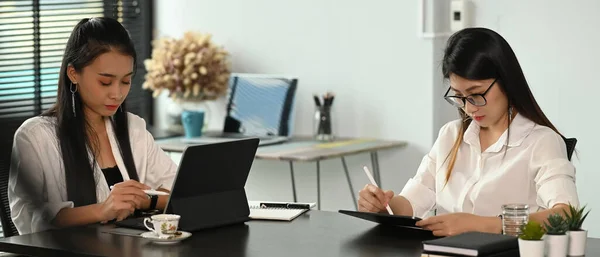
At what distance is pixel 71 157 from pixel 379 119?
2093mm

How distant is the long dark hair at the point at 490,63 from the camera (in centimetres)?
282

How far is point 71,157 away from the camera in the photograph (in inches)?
120

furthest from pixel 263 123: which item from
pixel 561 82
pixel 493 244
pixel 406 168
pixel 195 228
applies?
pixel 493 244

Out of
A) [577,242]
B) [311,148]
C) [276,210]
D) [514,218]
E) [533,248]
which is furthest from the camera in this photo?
[311,148]

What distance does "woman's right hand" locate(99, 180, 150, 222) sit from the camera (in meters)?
2.84

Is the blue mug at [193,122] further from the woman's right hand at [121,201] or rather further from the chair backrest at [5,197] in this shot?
the woman's right hand at [121,201]

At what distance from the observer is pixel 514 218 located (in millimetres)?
2424

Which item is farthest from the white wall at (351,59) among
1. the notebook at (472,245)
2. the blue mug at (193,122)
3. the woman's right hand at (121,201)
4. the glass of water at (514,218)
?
the notebook at (472,245)

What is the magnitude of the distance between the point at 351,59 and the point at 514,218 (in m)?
2.53

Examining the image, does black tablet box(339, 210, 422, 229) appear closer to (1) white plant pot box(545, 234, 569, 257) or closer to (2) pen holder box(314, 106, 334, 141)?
(1) white plant pot box(545, 234, 569, 257)

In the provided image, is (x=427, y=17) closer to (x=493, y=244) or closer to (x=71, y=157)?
(x=71, y=157)

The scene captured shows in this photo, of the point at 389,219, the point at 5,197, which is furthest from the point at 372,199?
the point at 5,197

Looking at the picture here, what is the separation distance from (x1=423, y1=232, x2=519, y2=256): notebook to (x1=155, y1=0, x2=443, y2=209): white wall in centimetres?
239

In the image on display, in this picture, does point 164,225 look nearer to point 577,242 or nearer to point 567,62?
point 577,242
